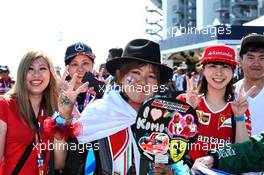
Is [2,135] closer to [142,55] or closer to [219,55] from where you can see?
[142,55]

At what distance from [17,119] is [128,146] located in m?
0.81

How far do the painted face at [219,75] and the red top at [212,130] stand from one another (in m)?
0.17

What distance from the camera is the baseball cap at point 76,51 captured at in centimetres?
389

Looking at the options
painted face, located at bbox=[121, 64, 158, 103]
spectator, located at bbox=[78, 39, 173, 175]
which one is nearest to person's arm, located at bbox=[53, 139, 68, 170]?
spectator, located at bbox=[78, 39, 173, 175]

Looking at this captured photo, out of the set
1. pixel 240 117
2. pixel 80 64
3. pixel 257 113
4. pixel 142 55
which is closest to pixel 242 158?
pixel 240 117

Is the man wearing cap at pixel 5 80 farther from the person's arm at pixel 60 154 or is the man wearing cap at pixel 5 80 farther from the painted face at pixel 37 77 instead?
the person's arm at pixel 60 154

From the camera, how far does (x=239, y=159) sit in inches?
102

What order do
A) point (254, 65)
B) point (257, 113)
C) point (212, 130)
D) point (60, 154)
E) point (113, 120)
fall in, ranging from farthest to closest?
point (254, 65) → point (257, 113) → point (212, 130) → point (60, 154) → point (113, 120)

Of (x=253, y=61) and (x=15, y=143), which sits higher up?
(x=253, y=61)

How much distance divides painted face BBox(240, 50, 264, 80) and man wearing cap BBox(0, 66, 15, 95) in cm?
717

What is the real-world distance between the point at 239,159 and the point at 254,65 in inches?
56.6

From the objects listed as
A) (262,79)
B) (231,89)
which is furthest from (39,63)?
(262,79)

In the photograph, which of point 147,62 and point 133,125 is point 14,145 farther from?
point 147,62

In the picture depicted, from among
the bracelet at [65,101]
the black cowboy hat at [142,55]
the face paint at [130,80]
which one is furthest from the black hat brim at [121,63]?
the bracelet at [65,101]
